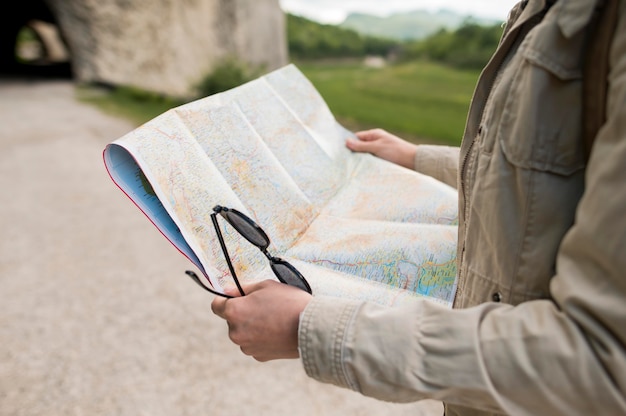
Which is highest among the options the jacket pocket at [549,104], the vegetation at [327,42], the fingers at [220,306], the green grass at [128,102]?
the jacket pocket at [549,104]

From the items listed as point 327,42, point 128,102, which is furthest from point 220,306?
point 327,42

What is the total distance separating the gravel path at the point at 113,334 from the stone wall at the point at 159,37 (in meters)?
5.92

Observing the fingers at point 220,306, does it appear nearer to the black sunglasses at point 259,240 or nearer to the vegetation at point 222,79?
the black sunglasses at point 259,240

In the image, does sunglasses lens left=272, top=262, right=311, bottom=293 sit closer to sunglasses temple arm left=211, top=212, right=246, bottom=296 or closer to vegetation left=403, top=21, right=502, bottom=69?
sunglasses temple arm left=211, top=212, right=246, bottom=296

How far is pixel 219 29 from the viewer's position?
43.2ft

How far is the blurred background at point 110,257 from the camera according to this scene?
222cm

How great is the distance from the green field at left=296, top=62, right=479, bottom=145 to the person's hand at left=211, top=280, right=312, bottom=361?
634cm

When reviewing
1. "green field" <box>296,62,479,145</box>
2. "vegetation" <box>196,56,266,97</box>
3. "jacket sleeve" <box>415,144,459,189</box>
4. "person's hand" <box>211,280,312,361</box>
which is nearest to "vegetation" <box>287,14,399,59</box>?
"green field" <box>296,62,479,145</box>

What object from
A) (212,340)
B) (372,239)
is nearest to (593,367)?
(372,239)

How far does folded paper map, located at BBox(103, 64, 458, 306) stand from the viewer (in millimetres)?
946

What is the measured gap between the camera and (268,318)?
2.73 ft

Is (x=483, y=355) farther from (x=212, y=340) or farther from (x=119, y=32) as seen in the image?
(x=119, y=32)

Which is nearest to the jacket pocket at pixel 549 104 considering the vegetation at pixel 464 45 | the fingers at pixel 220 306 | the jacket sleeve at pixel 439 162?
the fingers at pixel 220 306

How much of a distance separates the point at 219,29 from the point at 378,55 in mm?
15291
